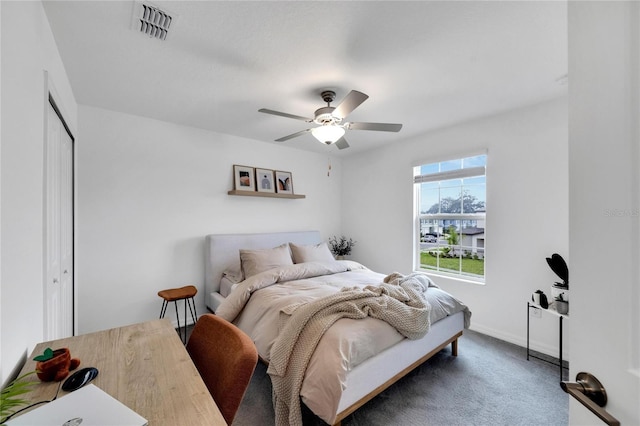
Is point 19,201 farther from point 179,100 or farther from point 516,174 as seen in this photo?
point 516,174

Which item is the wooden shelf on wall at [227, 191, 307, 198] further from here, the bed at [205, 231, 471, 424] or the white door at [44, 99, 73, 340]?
the white door at [44, 99, 73, 340]

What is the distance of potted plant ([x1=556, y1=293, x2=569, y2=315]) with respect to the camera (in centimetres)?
223

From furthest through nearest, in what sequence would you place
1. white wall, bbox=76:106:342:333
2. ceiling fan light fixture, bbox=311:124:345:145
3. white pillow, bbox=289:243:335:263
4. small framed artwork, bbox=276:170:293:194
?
small framed artwork, bbox=276:170:293:194
white pillow, bbox=289:243:335:263
white wall, bbox=76:106:342:333
ceiling fan light fixture, bbox=311:124:345:145

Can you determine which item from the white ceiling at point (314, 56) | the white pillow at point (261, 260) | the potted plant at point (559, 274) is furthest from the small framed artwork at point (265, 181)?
the potted plant at point (559, 274)

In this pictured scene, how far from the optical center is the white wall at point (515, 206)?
2598 mm

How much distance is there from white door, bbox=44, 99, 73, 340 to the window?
146 inches

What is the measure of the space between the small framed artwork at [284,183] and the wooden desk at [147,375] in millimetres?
2885

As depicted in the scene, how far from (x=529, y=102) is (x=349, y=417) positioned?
3.23 metres

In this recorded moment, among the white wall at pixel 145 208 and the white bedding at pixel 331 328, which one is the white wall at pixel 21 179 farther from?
the white wall at pixel 145 208

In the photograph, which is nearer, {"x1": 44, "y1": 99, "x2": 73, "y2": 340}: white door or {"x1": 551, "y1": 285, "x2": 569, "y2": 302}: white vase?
{"x1": 44, "y1": 99, "x2": 73, "y2": 340}: white door

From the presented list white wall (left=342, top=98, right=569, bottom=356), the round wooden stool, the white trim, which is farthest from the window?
the round wooden stool

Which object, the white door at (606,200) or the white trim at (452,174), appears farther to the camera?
the white trim at (452,174)

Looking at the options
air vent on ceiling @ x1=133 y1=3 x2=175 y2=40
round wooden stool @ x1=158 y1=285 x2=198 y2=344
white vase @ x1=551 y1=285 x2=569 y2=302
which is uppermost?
air vent on ceiling @ x1=133 y1=3 x2=175 y2=40

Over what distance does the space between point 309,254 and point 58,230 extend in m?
2.47
